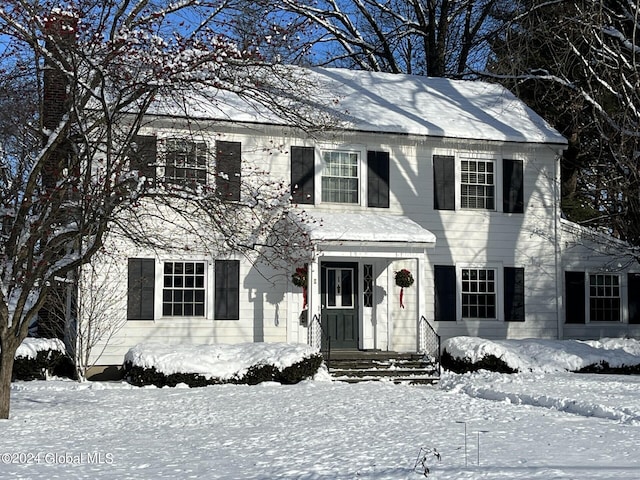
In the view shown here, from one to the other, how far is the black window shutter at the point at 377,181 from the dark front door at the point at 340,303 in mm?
1623

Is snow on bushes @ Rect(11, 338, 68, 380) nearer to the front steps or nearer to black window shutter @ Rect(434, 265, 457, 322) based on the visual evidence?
the front steps

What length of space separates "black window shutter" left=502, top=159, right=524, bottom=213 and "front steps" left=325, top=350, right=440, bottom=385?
4698 mm

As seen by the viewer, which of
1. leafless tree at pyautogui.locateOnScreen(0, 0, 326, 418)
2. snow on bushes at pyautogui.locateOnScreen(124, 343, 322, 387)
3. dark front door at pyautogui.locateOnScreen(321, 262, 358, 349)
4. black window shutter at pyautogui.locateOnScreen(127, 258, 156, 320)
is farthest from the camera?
dark front door at pyautogui.locateOnScreen(321, 262, 358, 349)

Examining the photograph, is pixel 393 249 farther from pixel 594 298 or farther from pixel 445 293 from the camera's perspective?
pixel 594 298

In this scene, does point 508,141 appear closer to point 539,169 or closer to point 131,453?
point 539,169

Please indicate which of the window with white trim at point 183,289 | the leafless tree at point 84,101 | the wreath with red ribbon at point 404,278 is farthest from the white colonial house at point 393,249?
the leafless tree at point 84,101

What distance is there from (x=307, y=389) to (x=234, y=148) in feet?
19.7

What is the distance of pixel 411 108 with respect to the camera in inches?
859

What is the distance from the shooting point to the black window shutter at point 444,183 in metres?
20.6

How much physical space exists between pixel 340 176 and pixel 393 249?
2.45 m

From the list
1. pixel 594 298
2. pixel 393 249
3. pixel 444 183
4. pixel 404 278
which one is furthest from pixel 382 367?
pixel 594 298

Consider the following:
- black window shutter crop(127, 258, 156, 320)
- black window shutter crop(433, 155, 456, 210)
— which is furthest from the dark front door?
black window shutter crop(127, 258, 156, 320)

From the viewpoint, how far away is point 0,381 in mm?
12641

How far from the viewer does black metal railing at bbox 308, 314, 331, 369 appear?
18.5 metres
